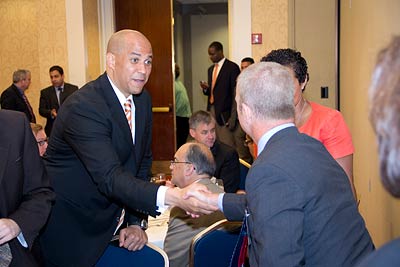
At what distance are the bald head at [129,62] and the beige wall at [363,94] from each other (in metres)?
1.35

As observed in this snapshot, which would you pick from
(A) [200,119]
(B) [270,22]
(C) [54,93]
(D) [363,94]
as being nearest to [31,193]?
(D) [363,94]

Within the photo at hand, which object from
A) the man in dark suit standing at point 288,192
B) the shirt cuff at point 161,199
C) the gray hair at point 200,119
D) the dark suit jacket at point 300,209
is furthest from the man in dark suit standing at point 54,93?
the dark suit jacket at point 300,209

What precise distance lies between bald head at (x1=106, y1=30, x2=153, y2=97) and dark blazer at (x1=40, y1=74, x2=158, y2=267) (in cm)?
7

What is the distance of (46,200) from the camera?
6.21ft

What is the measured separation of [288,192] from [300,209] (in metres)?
0.06

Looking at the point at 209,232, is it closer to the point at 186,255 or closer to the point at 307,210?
the point at 186,255

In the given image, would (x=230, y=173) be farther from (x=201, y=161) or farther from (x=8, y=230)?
(x=8, y=230)

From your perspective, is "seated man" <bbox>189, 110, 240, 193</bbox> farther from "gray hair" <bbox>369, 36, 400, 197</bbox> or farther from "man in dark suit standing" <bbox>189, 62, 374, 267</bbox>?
"gray hair" <bbox>369, 36, 400, 197</bbox>

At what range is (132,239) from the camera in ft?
7.48

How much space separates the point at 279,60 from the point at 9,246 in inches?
55.6

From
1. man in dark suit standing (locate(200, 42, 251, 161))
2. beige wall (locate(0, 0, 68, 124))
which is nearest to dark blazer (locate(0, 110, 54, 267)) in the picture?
man in dark suit standing (locate(200, 42, 251, 161))

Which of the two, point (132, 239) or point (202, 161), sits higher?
point (202, 161)

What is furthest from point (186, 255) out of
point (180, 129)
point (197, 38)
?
point (197, 38)

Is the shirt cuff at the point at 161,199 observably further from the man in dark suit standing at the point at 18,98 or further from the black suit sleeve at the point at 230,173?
the man in dark suit standing at the point at 18,98
